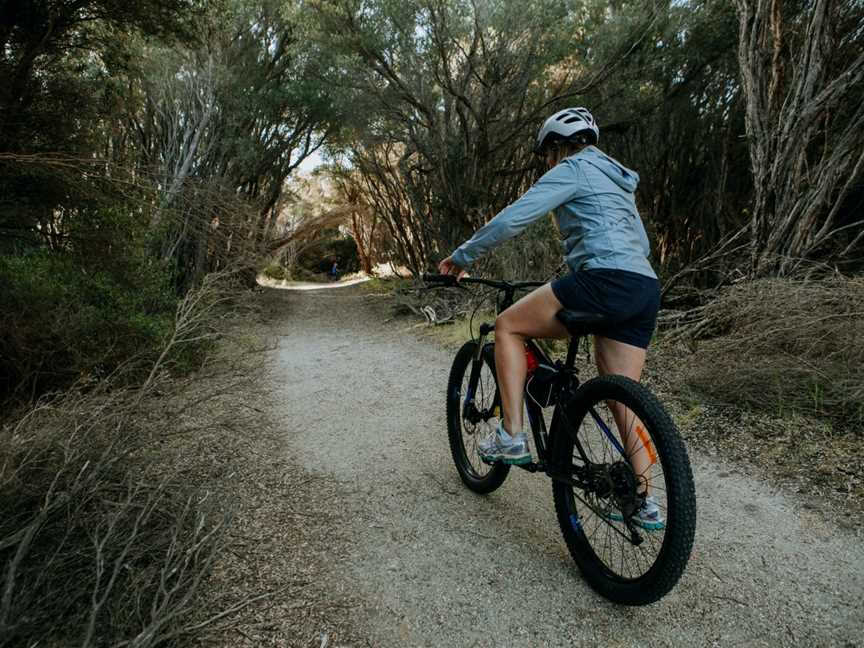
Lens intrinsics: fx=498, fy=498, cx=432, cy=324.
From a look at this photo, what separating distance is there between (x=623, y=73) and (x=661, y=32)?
723 mm

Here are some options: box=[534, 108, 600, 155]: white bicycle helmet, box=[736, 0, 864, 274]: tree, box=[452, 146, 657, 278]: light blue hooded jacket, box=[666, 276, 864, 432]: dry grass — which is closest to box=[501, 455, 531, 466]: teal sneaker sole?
box=[452, 146, 657, 278]: light blue hooded jacket

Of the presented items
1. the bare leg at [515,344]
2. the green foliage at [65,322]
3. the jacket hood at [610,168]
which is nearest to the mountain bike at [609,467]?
the bare leg at [515,344]

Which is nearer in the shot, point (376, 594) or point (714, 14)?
point (376, 594)

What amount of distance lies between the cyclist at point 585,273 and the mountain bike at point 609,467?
0.15ft

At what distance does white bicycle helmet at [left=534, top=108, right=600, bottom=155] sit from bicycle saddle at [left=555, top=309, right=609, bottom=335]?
0.83 metres

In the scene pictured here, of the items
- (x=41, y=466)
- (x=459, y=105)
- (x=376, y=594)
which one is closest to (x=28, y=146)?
(x=41, y=466)

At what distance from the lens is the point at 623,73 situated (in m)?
8.02

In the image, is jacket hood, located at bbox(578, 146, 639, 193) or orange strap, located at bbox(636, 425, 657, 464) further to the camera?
jacket hood, located at bbox(578, 146, 639, 193)

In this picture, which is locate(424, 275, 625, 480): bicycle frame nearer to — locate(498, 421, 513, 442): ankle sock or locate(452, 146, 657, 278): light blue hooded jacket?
locate(498, 421, 513, 442): ankle sock

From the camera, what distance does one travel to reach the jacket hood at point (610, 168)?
83.9 inches

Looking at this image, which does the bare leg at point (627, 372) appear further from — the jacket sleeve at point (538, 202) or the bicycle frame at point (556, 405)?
the jacket sleeve at point (538, 202)

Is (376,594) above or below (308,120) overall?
below

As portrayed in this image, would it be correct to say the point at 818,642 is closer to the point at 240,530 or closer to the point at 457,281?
the point at 457,281

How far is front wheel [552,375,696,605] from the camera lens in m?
1.64
